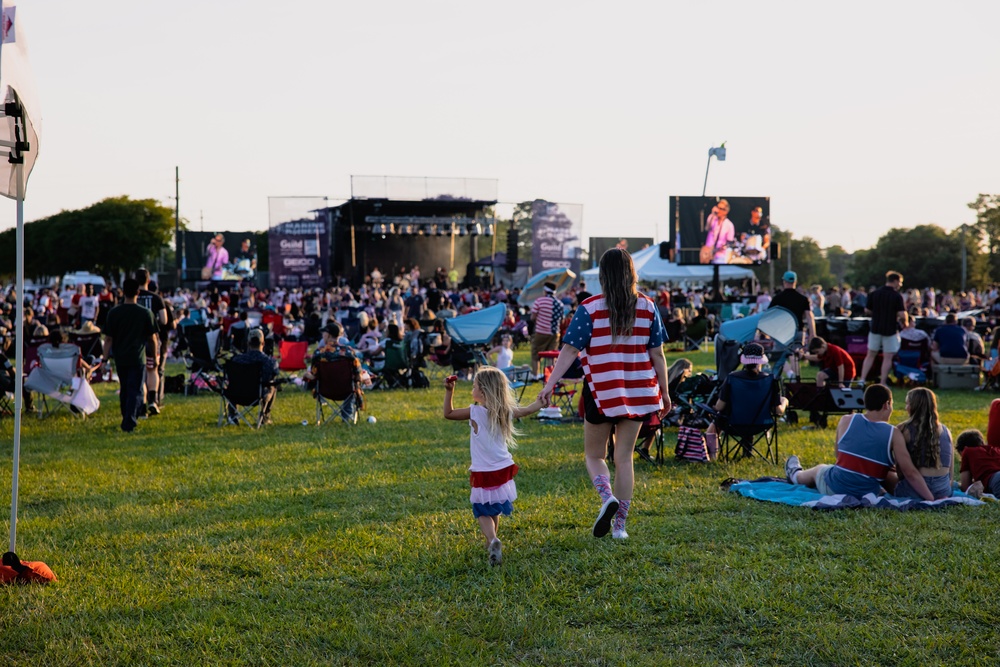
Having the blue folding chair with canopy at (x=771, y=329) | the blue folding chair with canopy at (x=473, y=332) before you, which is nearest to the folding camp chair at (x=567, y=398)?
the blue folding chair with canopy at (x=771, y=329)

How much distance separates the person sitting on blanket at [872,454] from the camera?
5.99 m

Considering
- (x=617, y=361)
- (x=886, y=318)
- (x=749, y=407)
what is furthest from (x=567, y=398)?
(x=617, y=361)

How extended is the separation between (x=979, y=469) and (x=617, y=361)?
3120mm

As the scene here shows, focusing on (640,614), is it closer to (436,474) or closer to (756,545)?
(756,545)

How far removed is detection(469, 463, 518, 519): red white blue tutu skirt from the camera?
4.88 metres

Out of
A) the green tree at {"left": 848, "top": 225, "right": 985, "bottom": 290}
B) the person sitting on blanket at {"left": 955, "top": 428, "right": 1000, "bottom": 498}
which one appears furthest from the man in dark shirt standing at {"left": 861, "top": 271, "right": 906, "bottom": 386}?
the green tree at {"left": 848, "top": 225, "right": 985, "bottom": 290}

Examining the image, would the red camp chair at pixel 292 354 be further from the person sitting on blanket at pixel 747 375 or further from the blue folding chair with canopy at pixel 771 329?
the person sitting on blanket at pixel 747 375

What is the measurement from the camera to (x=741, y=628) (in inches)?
153

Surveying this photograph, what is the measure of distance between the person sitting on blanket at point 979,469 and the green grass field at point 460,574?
51 cm

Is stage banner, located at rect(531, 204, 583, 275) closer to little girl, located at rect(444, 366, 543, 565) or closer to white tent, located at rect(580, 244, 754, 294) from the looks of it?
white tent, located at rect(580, 244, 754, 294)

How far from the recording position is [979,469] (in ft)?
21.3

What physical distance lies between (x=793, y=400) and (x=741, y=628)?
6.15 metres

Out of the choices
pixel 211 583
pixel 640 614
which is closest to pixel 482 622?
pixel 640 614

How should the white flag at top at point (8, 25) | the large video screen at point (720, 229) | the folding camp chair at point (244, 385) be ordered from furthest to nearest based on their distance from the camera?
the large video screen at point (720, 229)
the folding camp chair at point (244, 385)
the white flag at top at point (8, 25)
